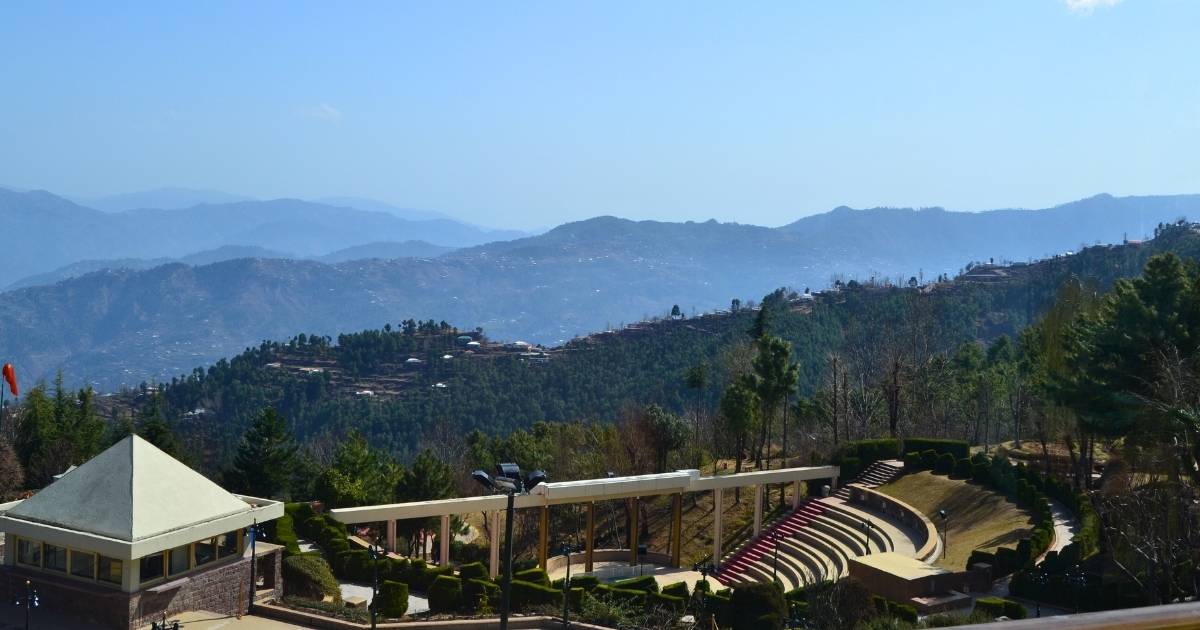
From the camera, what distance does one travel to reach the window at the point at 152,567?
954 inches

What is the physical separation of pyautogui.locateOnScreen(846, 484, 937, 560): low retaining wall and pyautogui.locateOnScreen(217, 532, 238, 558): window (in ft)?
68.8

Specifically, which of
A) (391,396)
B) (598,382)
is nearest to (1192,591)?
(598,382)

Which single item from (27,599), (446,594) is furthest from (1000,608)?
(27,599)

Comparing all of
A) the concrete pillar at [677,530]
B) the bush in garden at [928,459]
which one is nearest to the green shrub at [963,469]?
the bush in garden at [928,459]

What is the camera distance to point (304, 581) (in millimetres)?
28984

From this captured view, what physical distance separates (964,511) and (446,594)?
70.0ft

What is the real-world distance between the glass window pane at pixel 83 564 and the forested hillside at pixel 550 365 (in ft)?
227

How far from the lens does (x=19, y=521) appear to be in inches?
977

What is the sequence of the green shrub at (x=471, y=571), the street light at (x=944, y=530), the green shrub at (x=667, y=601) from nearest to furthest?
the green shrub at (x=667, y=601)
the green shrub at (x=471, y=571)
the street light at (x=944, y=530)

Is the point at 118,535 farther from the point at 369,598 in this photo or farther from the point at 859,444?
the point at 859,444

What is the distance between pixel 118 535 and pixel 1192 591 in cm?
2521

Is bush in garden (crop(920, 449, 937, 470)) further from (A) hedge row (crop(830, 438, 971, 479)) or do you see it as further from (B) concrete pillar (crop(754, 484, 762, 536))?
(B) concrete pillar (crop(754, 484, 762, 536))

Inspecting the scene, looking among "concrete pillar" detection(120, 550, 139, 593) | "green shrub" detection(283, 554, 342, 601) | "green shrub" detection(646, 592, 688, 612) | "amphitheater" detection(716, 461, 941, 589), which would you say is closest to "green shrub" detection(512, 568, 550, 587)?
"green shrub" detection(646, 592, 688, 612)

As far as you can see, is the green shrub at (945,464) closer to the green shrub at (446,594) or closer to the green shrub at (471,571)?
the green shrub at (471,571)
